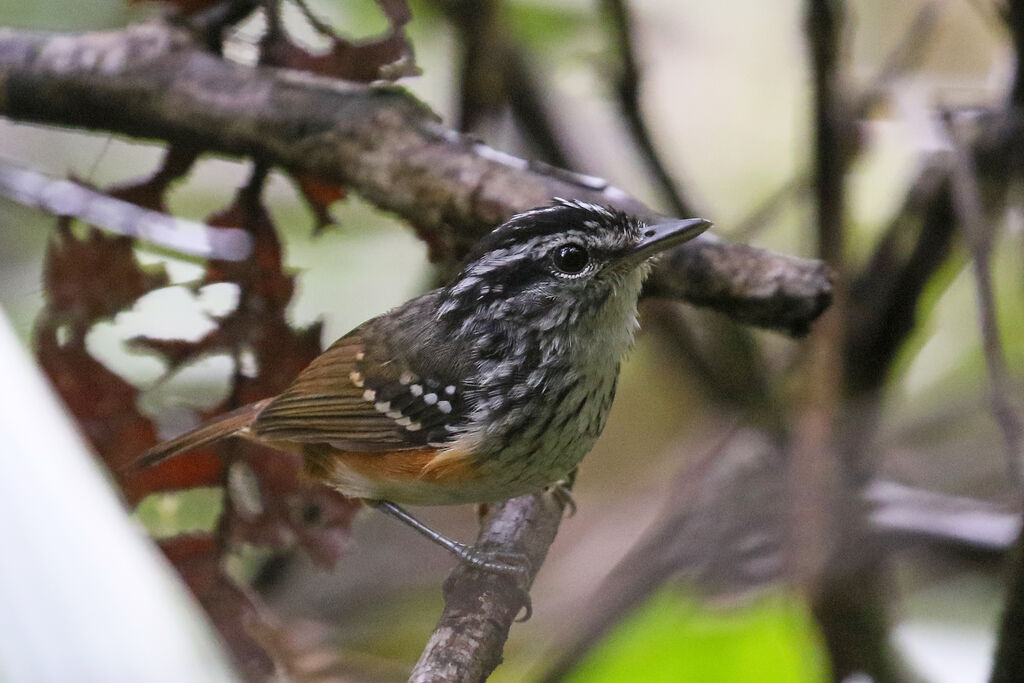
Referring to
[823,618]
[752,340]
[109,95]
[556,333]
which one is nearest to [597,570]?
[823,618]

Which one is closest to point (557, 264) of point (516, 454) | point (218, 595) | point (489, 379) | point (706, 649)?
point (489, 379)

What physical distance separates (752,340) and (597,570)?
932mm

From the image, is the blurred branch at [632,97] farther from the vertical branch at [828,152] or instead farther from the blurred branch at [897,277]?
the blurred branch at [897,277]

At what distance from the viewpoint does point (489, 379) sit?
2.03 meters

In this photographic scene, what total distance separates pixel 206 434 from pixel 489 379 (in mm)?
726

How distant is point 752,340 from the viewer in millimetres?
3215

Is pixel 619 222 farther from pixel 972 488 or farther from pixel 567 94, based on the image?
pixel 567 94

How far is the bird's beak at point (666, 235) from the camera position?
68.4 inches

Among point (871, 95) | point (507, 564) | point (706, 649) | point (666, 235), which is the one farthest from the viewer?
point (871, 95)

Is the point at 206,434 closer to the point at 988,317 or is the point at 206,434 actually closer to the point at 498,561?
the point at 498,561

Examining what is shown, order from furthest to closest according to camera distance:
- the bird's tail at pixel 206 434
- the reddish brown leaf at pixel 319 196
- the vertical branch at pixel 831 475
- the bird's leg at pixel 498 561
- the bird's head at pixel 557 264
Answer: the vertical branch at pixel 831 475, the reddish brown leaf at pixel 319 196, the bird's tail at pixel 206 434, the bird's leg at pixel 498 561, the bird's head at pixel 557 264

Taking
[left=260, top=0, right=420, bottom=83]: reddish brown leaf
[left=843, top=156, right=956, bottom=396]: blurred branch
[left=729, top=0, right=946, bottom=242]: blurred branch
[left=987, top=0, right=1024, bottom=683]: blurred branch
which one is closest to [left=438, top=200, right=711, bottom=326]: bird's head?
[left=260, top=0, right=420, bottom=83]: reddish brown leaf

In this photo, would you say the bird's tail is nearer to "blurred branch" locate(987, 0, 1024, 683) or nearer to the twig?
the twig

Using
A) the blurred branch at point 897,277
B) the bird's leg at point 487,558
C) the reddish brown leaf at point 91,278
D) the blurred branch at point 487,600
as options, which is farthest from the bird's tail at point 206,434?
the blurred branch at point 897,277
